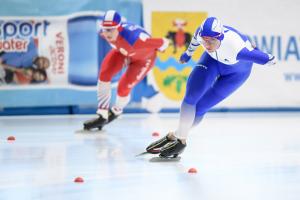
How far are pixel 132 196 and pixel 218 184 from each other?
70cm

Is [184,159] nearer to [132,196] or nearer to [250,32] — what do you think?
[132,196]

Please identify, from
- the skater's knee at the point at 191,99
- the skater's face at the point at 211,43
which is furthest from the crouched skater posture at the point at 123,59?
the skater's face at the point at 211,43

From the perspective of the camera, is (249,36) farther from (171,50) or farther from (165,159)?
(165,159)

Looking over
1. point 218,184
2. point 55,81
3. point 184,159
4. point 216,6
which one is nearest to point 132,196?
point 218,184

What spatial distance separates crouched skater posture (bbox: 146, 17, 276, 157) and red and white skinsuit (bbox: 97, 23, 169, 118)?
1510 millimetres

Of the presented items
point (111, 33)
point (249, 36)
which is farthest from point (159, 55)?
point (111, 33)

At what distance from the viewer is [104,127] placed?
24.9 ft

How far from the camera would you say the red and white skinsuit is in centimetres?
685

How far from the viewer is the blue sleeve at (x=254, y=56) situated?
4.77 metres

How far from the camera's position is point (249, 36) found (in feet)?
29.9

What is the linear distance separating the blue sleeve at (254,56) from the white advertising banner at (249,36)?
4.08 m

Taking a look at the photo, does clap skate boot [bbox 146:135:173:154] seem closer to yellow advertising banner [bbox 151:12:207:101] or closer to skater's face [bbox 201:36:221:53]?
skater's face [bbox 201:36:221:53]

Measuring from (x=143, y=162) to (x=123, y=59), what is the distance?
7.13 feet

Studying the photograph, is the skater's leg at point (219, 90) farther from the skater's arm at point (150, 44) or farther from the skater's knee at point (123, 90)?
the skater's knee at point (123, 90)
